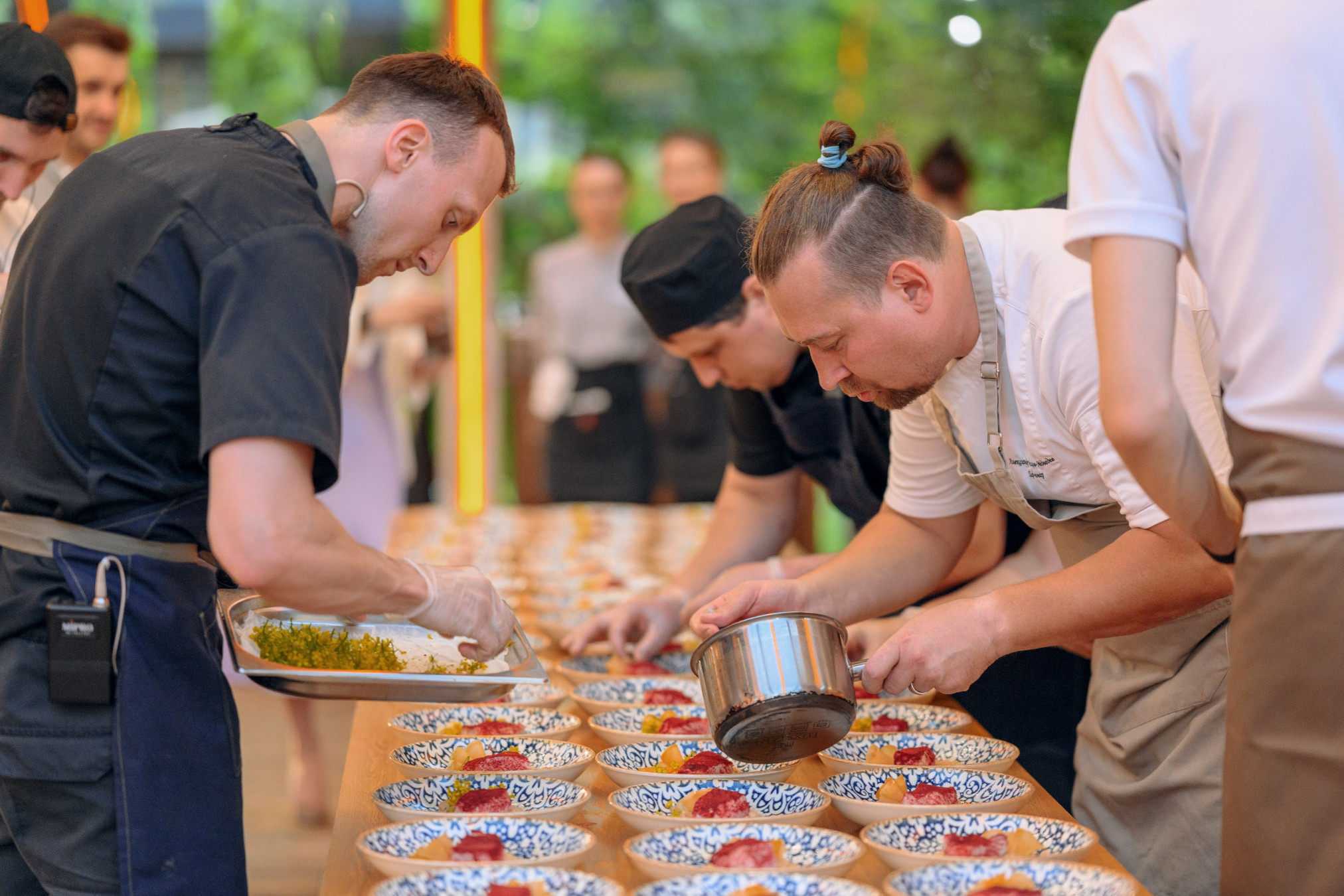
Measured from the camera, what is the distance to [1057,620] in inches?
64.7

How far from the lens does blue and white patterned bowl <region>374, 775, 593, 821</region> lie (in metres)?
1.46

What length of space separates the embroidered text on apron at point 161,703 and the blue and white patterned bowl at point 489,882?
36cm

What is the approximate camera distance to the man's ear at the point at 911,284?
1.70 metres

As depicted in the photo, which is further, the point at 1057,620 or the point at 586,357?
the point at 586,357

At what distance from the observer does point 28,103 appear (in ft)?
6.07

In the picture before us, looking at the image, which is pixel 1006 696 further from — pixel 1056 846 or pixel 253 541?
pixel 253 541

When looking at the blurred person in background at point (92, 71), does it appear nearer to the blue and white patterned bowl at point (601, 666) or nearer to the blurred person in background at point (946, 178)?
the blue and white patterned bowl at point (601, 666)

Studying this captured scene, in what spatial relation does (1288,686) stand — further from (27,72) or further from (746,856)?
(27,72)

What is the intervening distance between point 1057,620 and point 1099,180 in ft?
2.34

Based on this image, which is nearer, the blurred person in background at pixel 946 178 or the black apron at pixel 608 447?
the blurred person in background at pixel 946 178

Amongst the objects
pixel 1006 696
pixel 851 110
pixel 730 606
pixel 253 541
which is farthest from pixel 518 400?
pixel 253 541

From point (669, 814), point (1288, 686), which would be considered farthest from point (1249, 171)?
point (669, 814)

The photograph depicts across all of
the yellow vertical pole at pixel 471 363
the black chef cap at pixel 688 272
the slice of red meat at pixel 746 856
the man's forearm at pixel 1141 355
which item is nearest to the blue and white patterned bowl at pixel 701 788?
the slice of red meat at pixel 746 856

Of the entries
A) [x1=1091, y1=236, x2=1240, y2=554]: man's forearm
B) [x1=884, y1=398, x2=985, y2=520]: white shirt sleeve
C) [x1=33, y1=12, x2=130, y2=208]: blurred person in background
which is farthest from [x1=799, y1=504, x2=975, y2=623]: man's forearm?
[x1=33, y1=12, x2=130, y2=208]: blurred person in background
